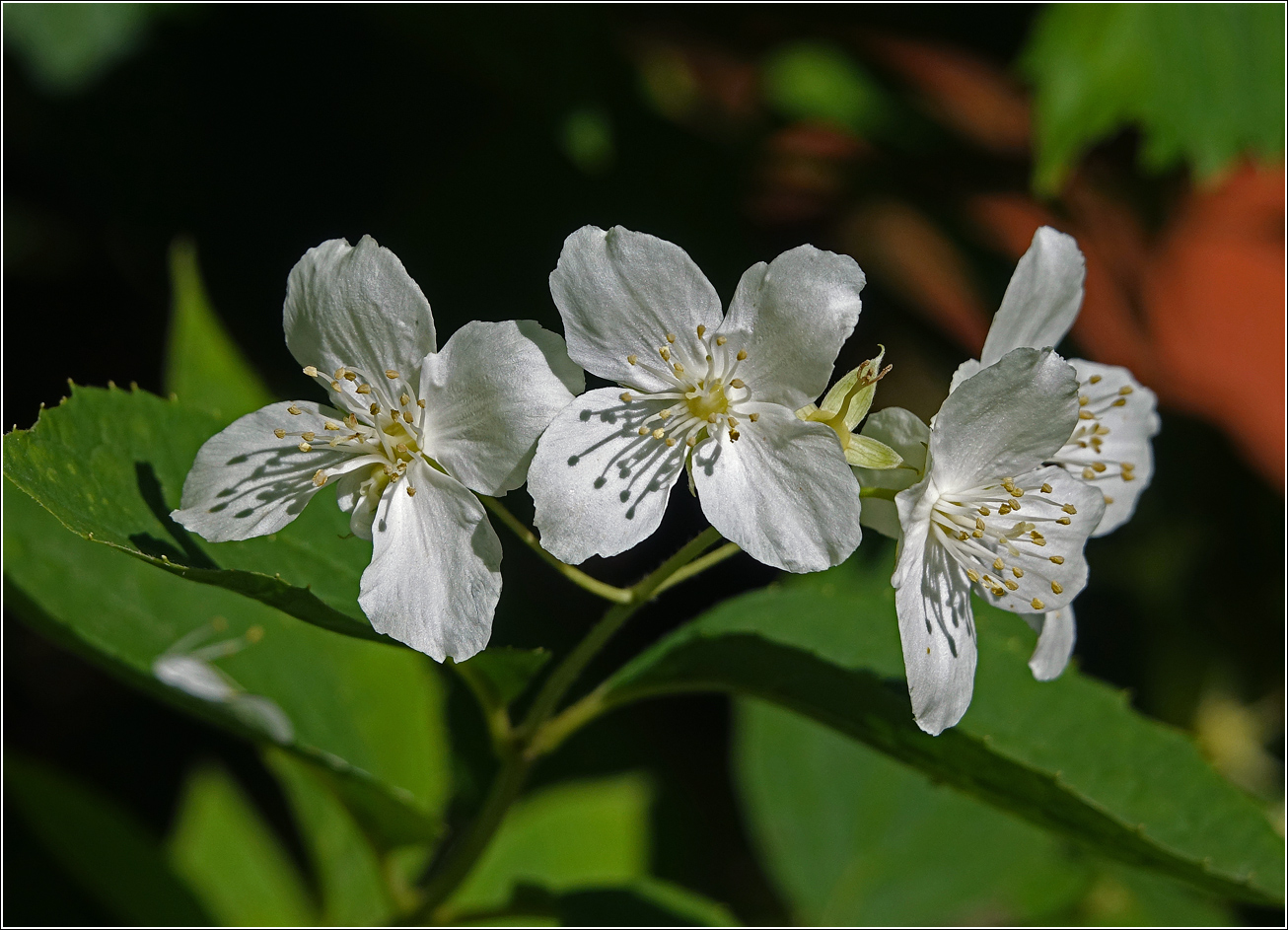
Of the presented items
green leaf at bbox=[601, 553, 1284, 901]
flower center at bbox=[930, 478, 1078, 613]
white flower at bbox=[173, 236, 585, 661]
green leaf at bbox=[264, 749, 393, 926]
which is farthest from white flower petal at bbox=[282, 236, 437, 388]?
green leaf at bbox=[264, 749, 393, 926]

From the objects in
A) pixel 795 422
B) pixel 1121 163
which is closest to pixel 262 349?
pixel 795 422

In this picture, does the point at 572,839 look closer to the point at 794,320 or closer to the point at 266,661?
the point at 266,661

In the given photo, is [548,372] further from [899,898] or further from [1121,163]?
[1121,163]

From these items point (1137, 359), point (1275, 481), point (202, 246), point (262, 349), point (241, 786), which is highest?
point (202, 246)

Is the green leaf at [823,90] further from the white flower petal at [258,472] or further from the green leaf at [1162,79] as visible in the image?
the white flower petal at [258,472]

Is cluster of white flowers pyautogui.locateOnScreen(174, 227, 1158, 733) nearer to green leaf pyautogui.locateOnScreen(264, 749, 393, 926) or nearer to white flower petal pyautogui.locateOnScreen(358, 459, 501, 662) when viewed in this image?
white flower petal pyautogui.locateOnScreen(358, 459, 501, 662)

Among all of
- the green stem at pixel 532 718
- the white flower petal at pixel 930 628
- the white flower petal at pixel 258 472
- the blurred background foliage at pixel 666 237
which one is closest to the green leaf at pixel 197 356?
the blurred background foliage at pixel 666 237
